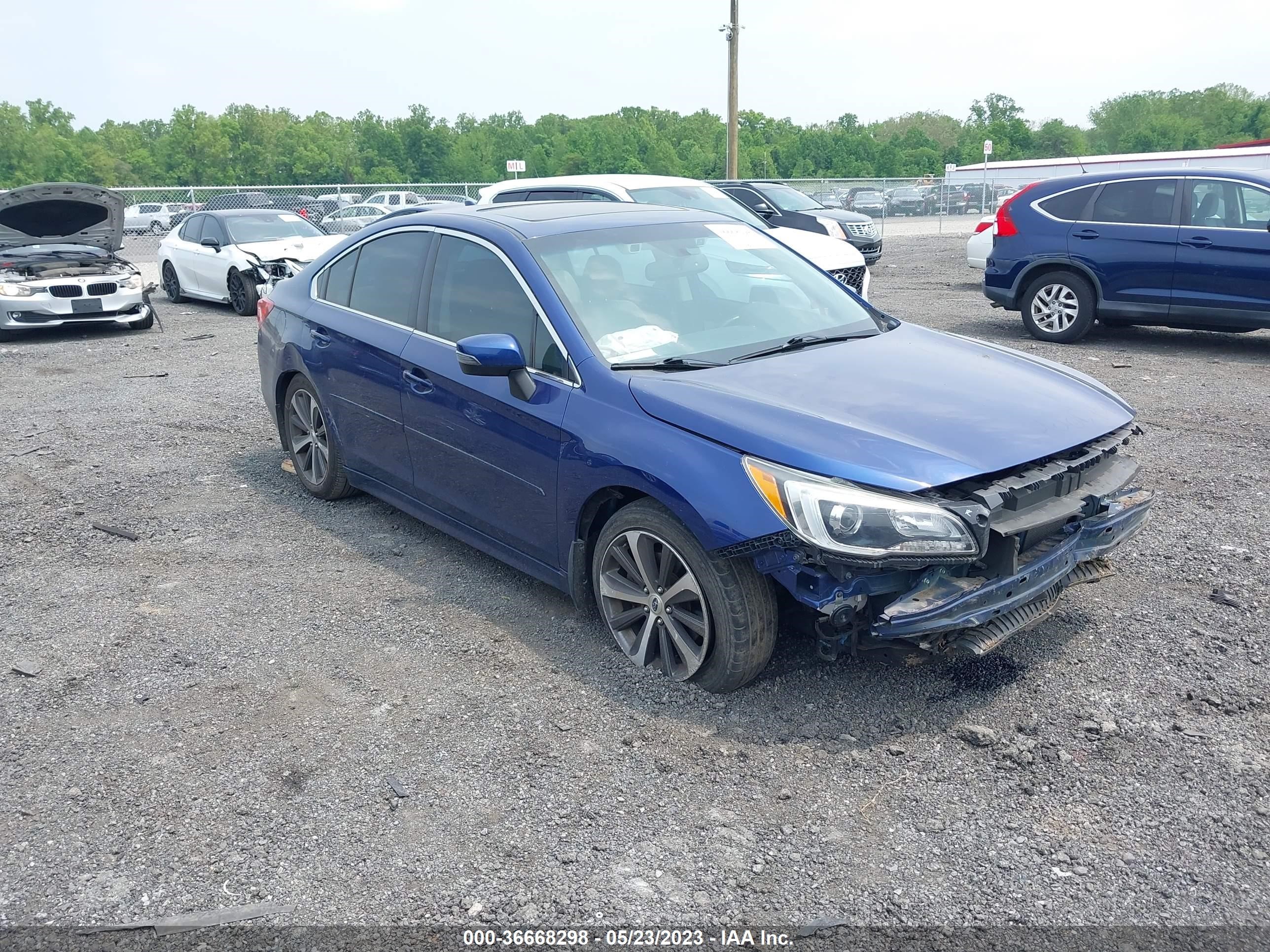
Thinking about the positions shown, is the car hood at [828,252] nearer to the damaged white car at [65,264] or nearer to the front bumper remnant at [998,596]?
the front bumper remnant at [998,596]

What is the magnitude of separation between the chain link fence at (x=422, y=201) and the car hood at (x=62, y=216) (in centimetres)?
955

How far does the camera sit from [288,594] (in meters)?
5.01

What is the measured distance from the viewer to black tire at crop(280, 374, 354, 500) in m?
5.93

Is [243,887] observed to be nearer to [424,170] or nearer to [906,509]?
[906,509]

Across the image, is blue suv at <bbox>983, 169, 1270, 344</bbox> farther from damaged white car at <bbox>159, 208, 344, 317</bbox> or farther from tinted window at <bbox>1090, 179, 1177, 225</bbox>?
damaged white car at <bbox>159, 208, 344, 317</bbox>

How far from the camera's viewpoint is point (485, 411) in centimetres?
454

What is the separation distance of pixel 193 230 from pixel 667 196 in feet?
27.4

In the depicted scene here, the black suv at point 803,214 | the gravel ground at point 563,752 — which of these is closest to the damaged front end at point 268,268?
the black suv at point 803,214

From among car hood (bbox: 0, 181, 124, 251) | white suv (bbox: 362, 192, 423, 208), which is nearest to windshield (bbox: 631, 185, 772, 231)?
car hood (bbox: 0, 181, 124, 251)

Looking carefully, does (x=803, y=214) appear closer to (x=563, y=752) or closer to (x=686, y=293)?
(x=686, y=293)

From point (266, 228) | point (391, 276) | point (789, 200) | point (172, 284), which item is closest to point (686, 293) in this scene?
point (391, 276)

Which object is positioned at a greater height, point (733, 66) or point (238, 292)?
point (733, 66)

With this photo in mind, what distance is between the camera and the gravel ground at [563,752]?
2906mm

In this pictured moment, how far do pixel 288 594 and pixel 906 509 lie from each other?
118 inches
